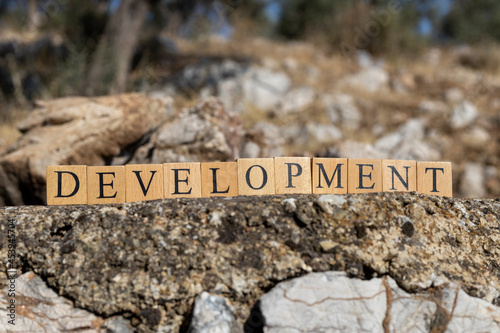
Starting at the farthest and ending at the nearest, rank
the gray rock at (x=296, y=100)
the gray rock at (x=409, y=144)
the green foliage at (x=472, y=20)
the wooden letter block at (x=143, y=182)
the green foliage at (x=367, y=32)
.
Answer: the green foliage at (x=472, y=20)
the green foliage at (x=367, y=32)
the gray rock at (x=296, y=100)
the gray rock at (x=409, y=144)
the wooden letter block at (x=143, y=182)

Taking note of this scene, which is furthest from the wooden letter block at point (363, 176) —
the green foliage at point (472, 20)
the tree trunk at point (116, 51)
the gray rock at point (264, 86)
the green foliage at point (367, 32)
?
the green foliage at point (472, 20)

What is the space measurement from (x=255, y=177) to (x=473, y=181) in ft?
11.6

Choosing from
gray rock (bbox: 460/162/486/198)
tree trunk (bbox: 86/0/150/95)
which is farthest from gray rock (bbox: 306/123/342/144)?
tree trunk (bbox: 86/0/150/95)

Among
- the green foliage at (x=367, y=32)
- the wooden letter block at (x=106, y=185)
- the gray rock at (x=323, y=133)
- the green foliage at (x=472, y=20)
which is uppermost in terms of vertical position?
the green foliage at (x=472, y=20)

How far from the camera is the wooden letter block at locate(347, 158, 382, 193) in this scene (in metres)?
2.20

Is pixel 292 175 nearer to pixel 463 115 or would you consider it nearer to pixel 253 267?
pixel 253 267

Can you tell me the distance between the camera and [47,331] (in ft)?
5.46

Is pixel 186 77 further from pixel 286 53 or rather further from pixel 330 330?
pixel 330 330

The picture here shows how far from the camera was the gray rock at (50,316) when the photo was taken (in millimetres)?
1674

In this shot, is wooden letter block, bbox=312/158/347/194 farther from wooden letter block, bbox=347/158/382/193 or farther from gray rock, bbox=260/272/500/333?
gray rock, bbox=260/272/500/333

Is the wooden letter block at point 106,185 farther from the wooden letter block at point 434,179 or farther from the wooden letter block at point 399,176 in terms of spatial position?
the wooden letter block at point 434,179

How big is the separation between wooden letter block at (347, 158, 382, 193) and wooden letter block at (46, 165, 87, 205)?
143 cm

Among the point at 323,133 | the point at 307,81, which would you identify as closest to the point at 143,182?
the point at 323,133

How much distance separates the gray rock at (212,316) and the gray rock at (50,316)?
0.30 m
